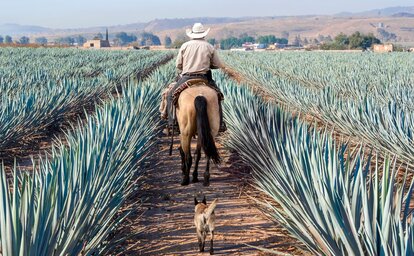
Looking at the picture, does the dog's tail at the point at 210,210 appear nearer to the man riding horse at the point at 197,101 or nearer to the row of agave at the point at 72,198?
the row of agave at the point at 72,198

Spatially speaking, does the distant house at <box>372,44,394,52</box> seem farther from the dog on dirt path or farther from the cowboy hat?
the dog on dirt path

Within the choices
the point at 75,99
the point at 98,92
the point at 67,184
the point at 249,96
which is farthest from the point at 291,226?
the point at 98,92

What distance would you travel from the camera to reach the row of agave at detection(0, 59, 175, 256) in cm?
248

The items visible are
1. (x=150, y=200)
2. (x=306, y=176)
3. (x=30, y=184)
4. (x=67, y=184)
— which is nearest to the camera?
(x=30, y=184)

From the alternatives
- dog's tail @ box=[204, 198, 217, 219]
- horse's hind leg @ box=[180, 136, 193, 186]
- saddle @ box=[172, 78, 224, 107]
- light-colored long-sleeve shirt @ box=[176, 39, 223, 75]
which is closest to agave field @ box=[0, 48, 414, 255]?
dog's tail @ box=[204, 198, 217, 219]

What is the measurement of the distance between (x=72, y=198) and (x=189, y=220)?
1.73 meters

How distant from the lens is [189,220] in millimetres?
4812

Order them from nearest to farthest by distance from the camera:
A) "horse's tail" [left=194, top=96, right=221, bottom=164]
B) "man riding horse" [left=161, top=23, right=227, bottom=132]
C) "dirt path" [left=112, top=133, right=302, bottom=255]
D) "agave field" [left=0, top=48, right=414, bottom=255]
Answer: "agave field" [left=0, top=48, right=414, bottom=255] → "dirt path" [left=112, top=133, right=302, bottom=255] → "horse's tail" [left=194, top=96, right=221, bottom=164] → "man riding horse" [left=161, top=23, right=227, bottom=132]

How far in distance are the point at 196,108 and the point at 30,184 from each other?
2.90 m

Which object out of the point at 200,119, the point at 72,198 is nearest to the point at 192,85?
the point at 200,119

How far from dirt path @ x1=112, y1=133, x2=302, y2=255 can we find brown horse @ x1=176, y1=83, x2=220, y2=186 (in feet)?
1.07

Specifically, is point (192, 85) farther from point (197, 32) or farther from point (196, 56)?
point (197, 32)

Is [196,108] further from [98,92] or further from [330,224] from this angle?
[98,92]

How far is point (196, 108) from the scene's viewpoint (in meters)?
5.60
